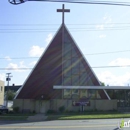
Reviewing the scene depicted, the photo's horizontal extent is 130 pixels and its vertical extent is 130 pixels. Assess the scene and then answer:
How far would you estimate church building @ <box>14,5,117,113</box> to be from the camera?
119 feet

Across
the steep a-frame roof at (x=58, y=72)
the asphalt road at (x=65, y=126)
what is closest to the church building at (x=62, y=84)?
the steep a-frame roof at (x=58, y=72)

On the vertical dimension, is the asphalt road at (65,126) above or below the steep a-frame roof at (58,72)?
below

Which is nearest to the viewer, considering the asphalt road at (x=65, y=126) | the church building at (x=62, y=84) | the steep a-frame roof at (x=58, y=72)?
the asphalt road at (x=65, y=126)

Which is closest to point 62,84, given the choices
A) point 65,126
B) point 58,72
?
point 58,72

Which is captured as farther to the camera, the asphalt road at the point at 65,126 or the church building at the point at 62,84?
the church building at the point at 62,84

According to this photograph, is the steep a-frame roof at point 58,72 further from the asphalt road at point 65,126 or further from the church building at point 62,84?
the asphalt road at point 65,126

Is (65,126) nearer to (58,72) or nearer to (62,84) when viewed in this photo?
(62,84)

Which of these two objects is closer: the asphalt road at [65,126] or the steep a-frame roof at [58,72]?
the asphalt road at [65,126]

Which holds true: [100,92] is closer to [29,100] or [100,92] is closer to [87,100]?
[87,100]

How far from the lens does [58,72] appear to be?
37719mm

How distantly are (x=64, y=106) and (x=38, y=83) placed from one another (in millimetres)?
5439

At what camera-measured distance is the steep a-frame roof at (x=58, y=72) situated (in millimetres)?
37062

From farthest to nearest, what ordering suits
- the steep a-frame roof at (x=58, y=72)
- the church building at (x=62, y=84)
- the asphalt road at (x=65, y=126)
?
1. the steep a-frame roof at (x=58, y=72)
2. the church building at (x=62, y=84)
3. the asphalt road at (x=65, y=126)

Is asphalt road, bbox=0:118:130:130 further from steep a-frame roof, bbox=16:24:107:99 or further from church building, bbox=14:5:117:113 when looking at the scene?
steep a-frame roof, bbox=16:24:107:99
